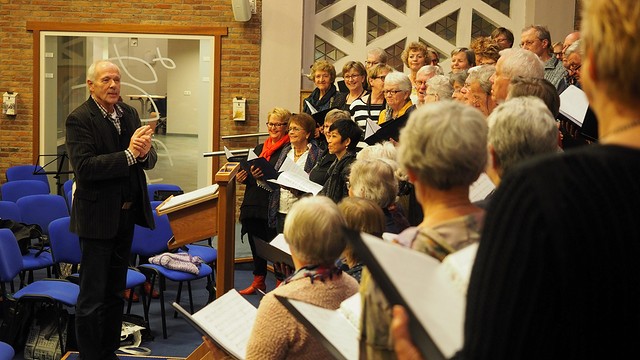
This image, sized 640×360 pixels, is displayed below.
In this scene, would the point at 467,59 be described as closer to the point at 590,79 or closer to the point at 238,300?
the point at 238,300

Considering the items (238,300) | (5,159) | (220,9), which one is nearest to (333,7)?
(220,9)

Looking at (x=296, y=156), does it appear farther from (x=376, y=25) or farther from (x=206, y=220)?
(x=376, y=25)

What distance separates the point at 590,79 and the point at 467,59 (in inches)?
235

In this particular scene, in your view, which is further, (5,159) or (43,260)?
(5,159)

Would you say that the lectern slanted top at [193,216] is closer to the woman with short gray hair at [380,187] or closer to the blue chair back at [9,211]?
the woman with short gray hair at [380,187]

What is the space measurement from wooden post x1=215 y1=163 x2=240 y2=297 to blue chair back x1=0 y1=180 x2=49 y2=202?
4825 millimetres

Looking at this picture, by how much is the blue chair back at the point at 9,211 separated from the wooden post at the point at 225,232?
11.2 ft

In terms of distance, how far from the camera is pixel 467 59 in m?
7.20

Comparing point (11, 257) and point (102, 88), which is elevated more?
point (102, 88)

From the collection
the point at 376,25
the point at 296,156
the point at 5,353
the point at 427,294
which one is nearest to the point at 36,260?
the point at 296,156

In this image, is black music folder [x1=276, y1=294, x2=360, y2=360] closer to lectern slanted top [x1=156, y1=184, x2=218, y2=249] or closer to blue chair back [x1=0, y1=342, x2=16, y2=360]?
blue chair back [x1=0, y1=342, x2=16, y2=360]

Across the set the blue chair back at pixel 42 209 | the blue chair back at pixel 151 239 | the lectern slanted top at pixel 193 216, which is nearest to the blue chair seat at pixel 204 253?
the blue chair back at pixel 151 239

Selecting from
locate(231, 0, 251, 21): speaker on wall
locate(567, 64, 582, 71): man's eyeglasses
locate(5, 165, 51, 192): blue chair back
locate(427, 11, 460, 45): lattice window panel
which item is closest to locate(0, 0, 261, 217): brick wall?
locate(231, 0, 251, 21): speaker on wall

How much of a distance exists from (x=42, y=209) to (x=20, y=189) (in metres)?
1.25
